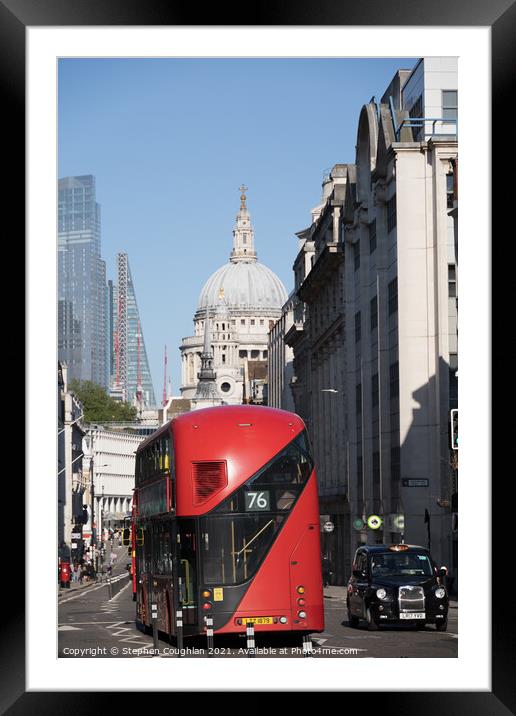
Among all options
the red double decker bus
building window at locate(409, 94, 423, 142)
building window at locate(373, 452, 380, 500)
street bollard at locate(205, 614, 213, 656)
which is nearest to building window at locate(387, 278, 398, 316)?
building window at locate(409, 94, 423, 142)

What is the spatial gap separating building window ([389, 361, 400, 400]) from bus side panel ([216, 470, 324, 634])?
4038 centimetres

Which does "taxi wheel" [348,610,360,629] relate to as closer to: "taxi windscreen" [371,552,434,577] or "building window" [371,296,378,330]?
"taxi windscreen" [371,552,434,577]

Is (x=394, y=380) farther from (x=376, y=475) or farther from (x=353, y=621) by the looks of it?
(x=353, y=621)

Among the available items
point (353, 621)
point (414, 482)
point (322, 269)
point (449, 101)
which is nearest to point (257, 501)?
point (353, 621)

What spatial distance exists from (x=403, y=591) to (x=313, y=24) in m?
16.8

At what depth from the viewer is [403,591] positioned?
3325 cm

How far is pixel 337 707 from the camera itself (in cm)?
1839

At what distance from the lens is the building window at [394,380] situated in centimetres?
6769

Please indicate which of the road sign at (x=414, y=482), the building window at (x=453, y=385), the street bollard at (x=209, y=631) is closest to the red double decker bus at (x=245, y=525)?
the street bollard at (x=209, y=631)

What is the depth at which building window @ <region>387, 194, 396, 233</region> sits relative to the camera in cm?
6979

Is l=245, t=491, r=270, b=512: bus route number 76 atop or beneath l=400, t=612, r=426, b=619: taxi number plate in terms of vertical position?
atop

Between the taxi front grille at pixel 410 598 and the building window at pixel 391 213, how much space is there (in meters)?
37.8
